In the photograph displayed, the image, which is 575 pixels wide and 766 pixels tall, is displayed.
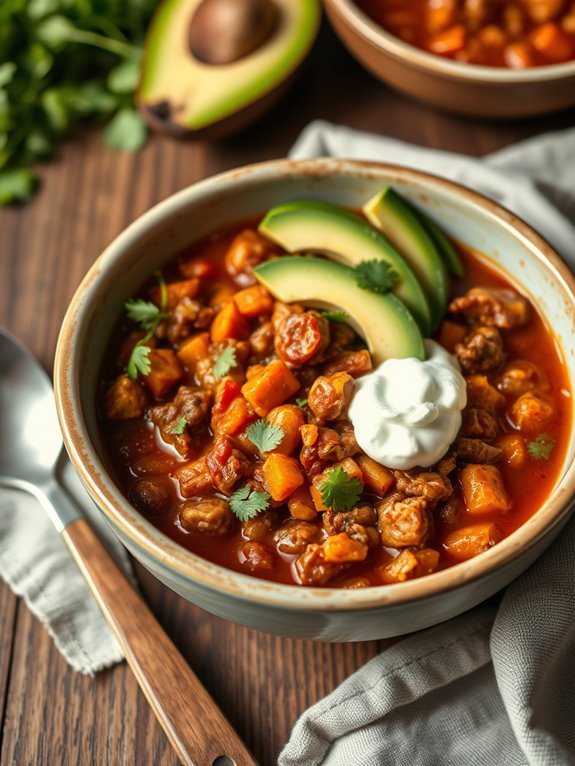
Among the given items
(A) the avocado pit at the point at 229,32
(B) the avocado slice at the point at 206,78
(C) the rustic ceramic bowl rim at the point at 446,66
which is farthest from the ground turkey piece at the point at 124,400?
(C) the rustic ceramic bowl rim at the point at 446,66

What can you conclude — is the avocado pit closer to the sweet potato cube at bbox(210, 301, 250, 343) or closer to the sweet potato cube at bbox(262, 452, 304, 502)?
the sweet potato cube at bbox(210, 301, 250, 343)

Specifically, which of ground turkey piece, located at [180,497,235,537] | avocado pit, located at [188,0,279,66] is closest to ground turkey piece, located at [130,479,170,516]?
ground turkey piece, located at [180,497,235,537]

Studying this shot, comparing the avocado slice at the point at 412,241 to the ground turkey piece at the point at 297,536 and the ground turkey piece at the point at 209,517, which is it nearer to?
the ground turkey piece at the point at 297,536

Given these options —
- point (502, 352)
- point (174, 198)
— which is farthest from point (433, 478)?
point (174, 198)

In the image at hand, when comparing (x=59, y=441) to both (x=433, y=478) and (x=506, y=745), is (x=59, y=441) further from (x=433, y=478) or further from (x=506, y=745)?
(x=506, y=745)

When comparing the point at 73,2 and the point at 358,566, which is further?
the point at 73,2
